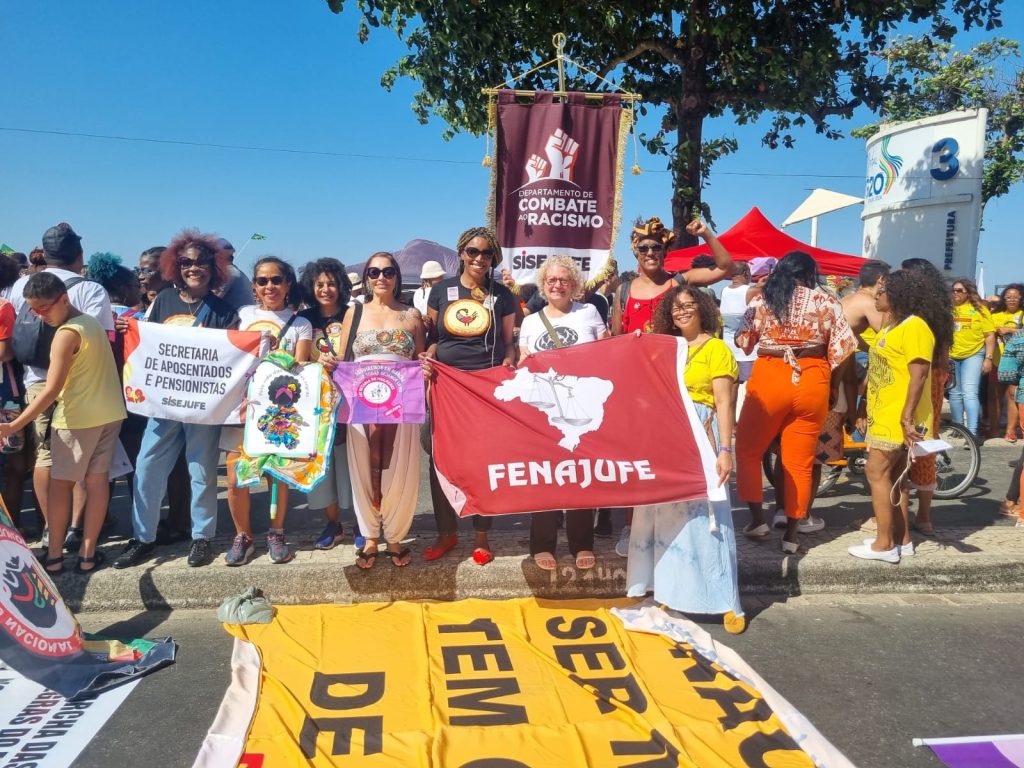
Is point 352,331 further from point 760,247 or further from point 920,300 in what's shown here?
point 760,247

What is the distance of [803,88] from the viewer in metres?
8.70

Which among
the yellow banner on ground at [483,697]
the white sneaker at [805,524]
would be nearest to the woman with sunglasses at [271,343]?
the yellow banner on ground at [483,697]

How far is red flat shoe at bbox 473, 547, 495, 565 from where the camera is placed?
14.1ft

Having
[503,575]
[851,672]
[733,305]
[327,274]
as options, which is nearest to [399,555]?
[503,575]

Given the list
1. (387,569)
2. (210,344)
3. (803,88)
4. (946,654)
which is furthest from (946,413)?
(210,344)

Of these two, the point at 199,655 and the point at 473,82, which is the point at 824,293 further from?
the point at 473,82

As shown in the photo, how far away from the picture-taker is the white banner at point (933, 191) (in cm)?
1141

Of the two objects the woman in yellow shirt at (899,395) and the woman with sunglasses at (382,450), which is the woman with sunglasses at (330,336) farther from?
the woman in yellow shirt at (899,395)

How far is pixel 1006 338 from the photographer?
947cm

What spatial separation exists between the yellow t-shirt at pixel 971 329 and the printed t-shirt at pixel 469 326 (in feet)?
23.0

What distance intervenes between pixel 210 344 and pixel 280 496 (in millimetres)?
1034

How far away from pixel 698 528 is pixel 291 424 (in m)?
2.40

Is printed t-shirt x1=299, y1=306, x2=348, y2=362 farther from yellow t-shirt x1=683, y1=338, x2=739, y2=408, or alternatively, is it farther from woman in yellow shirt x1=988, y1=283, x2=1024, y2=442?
woman in yellow shirt x1=988, y1=283, x2=1024, y2=442

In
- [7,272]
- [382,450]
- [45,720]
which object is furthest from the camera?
[7,272]
